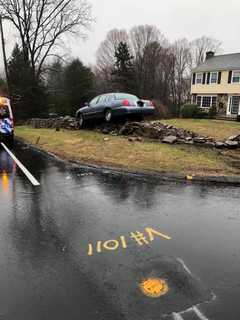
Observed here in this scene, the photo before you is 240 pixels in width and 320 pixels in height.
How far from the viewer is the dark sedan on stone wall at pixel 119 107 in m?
14.8

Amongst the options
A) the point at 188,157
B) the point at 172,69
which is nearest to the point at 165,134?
the point at 188,157

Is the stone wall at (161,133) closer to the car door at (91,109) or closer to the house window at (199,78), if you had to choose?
the car door at (91,109)

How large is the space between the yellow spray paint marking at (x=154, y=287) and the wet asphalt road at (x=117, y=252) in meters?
0.06

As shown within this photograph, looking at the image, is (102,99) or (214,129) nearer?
(102,99)

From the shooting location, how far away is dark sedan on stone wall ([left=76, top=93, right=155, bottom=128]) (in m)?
14.8

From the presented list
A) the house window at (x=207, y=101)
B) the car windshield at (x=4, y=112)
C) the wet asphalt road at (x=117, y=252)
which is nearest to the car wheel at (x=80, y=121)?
the car windshield at (x=4, y=112)

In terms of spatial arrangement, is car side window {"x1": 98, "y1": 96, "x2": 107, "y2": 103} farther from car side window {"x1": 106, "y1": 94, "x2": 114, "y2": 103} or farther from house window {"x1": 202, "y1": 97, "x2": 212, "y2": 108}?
house window {"x1": 202, "y1": 97, "x2": 212, "y2": 108}

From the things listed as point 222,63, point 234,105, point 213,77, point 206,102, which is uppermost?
point 222,63

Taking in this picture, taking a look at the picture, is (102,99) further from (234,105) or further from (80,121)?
(234,105)

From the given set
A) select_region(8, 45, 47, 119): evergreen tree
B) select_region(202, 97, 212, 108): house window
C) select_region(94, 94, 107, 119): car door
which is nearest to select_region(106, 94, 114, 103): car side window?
select_region(94, 94, 107, 119): car door

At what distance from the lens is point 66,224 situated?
16.4 ft

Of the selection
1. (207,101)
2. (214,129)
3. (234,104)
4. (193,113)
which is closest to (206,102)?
(207,101)

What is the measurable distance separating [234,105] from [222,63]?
213 inches

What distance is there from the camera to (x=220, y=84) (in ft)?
110
